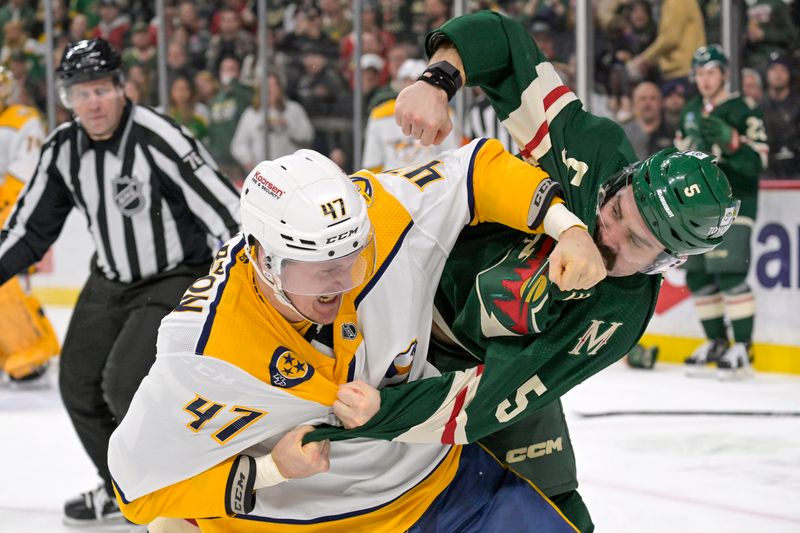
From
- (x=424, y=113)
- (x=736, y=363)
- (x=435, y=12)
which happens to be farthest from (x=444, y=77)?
(x=435, y=12)

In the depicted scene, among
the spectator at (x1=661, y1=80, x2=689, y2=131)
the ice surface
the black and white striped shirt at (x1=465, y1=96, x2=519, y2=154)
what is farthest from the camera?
the black and white striped shirt at (x1=465, y1=96, x2=519, y2=154)

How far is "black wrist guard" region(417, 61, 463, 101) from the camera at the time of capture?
88.0 inches

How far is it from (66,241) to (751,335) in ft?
17.5

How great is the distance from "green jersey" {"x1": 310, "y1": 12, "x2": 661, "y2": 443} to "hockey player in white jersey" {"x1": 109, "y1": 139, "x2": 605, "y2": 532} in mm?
91

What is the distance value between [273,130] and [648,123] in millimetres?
2758

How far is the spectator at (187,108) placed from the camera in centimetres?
854

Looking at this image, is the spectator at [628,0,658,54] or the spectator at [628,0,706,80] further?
the spectator at [628,0,658,54]

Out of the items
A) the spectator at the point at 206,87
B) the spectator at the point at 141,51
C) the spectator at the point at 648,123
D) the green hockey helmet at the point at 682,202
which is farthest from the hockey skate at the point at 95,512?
the spectator at the point at 141,51

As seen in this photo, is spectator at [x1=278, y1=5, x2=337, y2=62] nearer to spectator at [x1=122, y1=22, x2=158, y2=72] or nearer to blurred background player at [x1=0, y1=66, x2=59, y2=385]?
spectator at [x1=122, y1=22, x2=158, y2=72]

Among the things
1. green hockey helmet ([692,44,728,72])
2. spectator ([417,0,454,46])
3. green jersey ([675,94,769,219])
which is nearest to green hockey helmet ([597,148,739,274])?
green jersey ([675,94,769,219])

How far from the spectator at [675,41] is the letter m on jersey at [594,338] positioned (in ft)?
14.9

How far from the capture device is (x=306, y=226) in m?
→ 1.96

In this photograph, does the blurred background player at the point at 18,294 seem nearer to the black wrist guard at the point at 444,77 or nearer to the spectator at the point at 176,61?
the spectator at the point at 176,61

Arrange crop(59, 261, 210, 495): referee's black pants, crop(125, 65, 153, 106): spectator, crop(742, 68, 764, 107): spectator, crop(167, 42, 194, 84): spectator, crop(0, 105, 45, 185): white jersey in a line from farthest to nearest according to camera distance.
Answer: crop(125, 65, 153, 106): spectator → crop(167, 42, 194, 84): spectator → crop(742, 68, 764, 107): spectator → crop(0, 105, 45, 185): white jersey → crop(59, 261, 210, 495): referee's black pants
